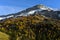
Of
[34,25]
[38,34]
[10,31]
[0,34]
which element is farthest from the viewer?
[34,25]

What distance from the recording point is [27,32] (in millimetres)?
112375

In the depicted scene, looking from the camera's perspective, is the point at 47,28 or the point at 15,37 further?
the point at 47,28

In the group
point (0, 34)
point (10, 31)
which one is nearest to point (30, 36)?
point (10, 31)

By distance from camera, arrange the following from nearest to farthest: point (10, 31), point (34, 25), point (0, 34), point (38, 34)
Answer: point (0, 34)
point (10, 31)
point (38, 34)
point (34, 25)

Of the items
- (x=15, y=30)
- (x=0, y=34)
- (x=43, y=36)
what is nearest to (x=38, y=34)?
(x=43, y=36)

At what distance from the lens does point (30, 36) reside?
11131 centimetres

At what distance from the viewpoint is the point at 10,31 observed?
353 ft

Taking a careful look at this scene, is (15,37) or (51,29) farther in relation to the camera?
(51,29)

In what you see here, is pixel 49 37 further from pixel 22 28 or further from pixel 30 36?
pixel 22 28

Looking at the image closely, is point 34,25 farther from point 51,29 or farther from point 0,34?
point 0,34

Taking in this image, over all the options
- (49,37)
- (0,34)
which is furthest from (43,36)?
(0,34)

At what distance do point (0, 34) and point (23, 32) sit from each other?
15698 millimetres

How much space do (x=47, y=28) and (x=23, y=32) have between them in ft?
47.6

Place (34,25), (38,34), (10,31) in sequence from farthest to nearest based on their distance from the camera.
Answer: (34,25)
(38,34)
(10,31)
